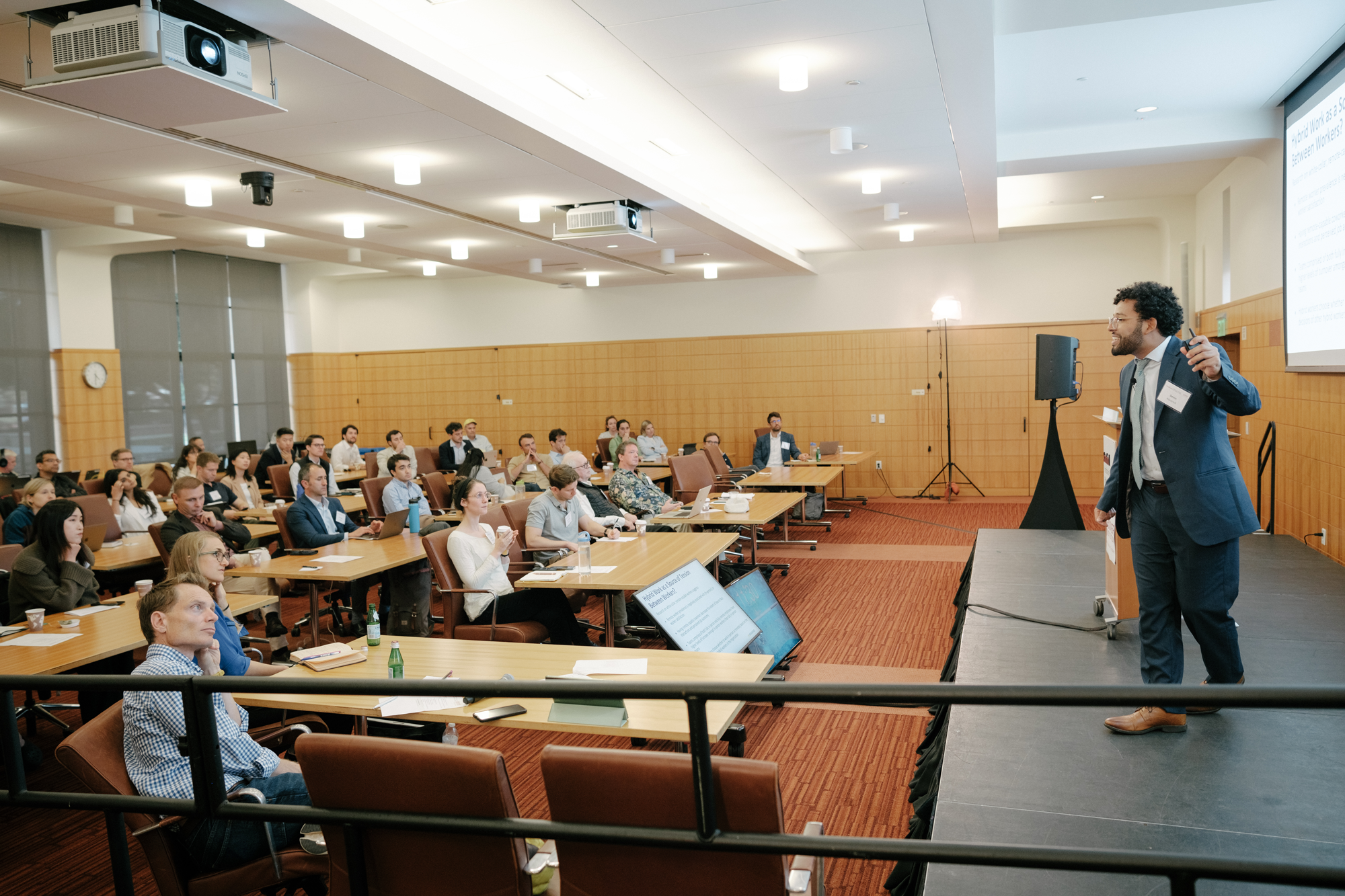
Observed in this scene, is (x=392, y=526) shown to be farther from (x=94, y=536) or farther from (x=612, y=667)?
(x=612, y=667)

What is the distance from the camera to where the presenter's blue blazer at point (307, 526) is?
6.66 m

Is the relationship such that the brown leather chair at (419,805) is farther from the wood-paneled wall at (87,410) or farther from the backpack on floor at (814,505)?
the wood-paneled wall at (87,410)

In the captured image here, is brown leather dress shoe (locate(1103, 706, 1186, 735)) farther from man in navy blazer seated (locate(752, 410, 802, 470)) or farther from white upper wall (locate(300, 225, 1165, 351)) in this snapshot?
white upper wall (locate(300, 225, 1165, 351))

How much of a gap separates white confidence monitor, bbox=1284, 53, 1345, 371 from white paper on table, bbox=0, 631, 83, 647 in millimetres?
7582

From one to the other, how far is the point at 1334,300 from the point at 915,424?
8.24m

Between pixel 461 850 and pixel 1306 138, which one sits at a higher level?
pixel 1306 138

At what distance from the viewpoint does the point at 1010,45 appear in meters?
6.39

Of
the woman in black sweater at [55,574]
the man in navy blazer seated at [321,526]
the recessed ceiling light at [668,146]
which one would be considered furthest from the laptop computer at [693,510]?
the woman in black sweater at [55,574]

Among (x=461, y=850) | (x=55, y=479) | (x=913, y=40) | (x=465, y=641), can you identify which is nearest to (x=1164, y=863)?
(x=461, y=850)

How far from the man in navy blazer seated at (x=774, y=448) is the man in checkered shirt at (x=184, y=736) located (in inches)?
356

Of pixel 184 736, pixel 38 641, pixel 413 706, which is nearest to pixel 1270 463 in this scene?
pixel 413 706

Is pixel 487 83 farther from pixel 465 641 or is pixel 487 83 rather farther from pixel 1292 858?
pixel 1292 858

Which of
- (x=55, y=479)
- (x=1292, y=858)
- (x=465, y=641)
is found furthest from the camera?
(x=55, y=479)

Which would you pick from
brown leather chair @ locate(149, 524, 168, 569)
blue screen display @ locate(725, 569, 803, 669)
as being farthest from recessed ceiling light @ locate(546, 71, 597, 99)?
brown leather chair @ locate(149, 524, 168, 569)
